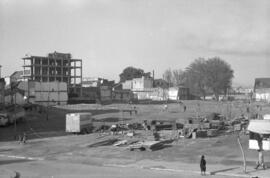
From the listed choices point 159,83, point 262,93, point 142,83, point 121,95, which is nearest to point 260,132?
point 262,93

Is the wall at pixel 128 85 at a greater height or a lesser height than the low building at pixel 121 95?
greater

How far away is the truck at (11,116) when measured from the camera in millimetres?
66625

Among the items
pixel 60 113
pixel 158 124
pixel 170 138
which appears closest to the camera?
pixel 170 138

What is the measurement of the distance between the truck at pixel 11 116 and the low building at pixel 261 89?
8744cm

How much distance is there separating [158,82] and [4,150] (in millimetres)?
144057

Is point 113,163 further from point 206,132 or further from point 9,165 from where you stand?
point 206,132

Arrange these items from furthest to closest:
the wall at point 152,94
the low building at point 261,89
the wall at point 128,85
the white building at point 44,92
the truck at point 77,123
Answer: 1. the wall at point 128,85
2. the wall at point 152,94
3. the low building at point 261,89
4. the white building at point 44,92
5. the truck at point 77,123

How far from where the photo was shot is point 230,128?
5284 centimetres

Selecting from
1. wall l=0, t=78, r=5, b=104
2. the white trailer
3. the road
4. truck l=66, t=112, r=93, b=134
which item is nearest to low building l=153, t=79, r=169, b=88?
wall l=0, t=78, r=5, b=104

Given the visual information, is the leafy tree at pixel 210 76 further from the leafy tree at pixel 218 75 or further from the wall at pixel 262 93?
the wall at pixel 262 93

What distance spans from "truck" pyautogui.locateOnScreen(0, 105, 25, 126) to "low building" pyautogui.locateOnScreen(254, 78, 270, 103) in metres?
87.4

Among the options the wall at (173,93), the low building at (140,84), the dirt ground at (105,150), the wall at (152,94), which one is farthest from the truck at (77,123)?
the low building at (140,84)

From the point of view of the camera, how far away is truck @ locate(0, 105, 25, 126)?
66625 millimetres

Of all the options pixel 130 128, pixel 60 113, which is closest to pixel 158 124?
pixel 130 128
